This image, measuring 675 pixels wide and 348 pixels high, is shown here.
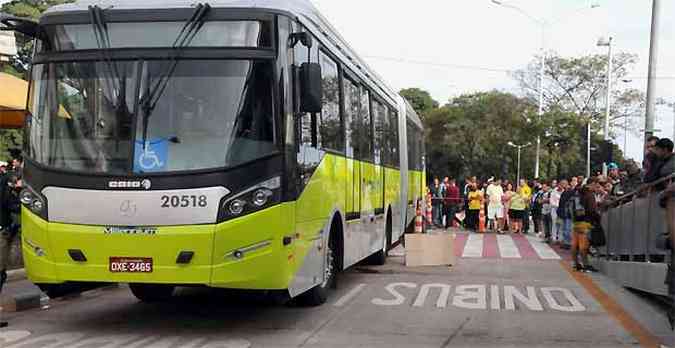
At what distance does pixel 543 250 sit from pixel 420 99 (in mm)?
82173

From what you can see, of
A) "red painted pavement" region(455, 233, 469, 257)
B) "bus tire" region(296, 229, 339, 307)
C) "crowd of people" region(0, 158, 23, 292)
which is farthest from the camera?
"red painted pavement" region(455, 233, 469, 257)

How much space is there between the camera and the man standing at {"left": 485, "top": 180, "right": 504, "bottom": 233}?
2638cm

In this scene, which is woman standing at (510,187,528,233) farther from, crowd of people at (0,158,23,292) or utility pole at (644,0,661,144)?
crowd of people at (0,158,23,292)

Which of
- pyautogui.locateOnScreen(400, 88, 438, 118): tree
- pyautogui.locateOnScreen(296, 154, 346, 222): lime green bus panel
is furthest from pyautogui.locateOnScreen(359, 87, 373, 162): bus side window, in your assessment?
pyautogui.locateOnScreen(400, 88, 438, 118): tree

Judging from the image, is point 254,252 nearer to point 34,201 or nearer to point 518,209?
point 34,201

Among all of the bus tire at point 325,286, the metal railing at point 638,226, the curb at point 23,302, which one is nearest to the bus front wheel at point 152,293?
the curb at point 23,302

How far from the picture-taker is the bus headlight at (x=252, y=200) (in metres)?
7.35

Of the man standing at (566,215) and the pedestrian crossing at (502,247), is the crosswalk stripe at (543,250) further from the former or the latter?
the man standing at (566,215)

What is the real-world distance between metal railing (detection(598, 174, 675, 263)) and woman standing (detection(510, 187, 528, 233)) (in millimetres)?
9797

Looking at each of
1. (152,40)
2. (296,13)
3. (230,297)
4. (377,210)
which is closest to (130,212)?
(152,40)

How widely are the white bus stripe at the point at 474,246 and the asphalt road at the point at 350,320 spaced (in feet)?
18.6

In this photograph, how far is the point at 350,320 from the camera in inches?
359

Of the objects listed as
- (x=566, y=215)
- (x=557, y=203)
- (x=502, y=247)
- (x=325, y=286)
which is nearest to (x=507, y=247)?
(x=502, y=247)

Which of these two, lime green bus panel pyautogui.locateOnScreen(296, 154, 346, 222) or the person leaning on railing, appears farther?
lime green bus panel pyautogui.locateOnScreen(296, 154, 346, 222)
